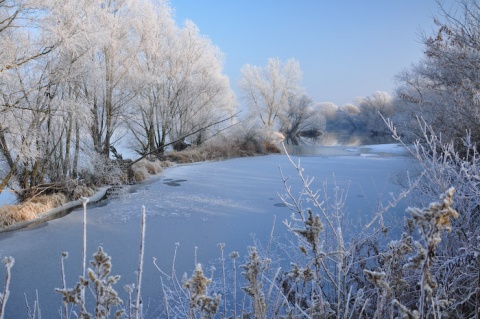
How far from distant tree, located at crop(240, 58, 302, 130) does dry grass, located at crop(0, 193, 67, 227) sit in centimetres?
2575

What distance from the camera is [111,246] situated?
461 cm

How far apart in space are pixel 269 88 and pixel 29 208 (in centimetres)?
2831

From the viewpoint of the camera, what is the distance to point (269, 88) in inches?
1282

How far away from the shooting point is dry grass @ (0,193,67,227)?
19.4 feet

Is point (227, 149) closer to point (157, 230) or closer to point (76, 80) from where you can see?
point (76, 80)

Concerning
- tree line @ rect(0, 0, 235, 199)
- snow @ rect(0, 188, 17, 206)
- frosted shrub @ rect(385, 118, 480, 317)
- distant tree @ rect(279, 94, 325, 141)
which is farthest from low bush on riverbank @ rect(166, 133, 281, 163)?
distant tree @ rect(279, 94, 325, 141)

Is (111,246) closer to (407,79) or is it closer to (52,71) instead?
(52,71)

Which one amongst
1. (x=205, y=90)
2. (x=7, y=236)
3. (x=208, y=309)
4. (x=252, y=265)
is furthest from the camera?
(x=205, y=90)

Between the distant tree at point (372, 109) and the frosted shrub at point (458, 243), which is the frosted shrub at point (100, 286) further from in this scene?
the distant tree at point (372, 109)

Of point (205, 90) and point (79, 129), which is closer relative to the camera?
point (79, 129)

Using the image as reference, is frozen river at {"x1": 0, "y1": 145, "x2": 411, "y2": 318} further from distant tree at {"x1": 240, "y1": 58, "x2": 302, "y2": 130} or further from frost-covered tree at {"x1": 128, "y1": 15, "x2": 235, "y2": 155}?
distant tree at {"x1": 240, "y1": 58, "x2": 302, "y2": 130}

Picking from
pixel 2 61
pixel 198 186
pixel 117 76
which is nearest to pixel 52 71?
pixel 2 61

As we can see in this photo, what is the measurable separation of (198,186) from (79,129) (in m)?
3.70

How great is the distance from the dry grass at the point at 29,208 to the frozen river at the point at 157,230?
564 mm
